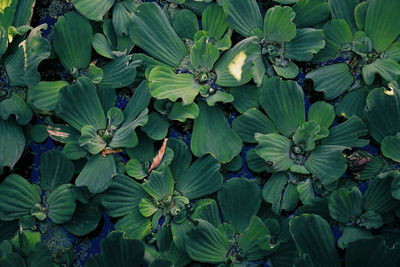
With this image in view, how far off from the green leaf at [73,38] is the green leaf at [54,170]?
30 centimetres

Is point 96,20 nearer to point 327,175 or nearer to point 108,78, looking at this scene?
point 108,78

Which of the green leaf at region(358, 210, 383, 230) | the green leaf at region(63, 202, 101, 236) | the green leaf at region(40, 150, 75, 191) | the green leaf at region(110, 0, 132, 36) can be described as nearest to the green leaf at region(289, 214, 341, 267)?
the green leaf at region(358, 210, 383, 230)

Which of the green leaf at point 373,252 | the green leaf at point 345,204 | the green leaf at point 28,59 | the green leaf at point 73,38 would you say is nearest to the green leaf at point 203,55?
the green leaf at point 73,38

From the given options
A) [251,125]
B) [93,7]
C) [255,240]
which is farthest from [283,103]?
[93,7]

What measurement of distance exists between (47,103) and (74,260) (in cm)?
48

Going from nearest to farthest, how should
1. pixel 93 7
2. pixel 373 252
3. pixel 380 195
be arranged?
pixel 373 252, pixel 380 195, pixel 93 7

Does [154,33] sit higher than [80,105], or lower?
higher

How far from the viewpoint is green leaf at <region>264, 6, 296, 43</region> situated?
5.98ft

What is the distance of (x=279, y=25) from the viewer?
185 centimetres

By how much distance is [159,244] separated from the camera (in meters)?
1.69

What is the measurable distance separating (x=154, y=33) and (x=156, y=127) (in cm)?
31

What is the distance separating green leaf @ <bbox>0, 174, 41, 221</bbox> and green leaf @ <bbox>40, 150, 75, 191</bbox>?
0.04 metres

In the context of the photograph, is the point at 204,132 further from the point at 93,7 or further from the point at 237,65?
the point at 93,7

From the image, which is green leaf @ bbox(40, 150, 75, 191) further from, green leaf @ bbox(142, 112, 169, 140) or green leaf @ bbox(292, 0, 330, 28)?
green leaf @ bbox(292, 0, 330, 28)
